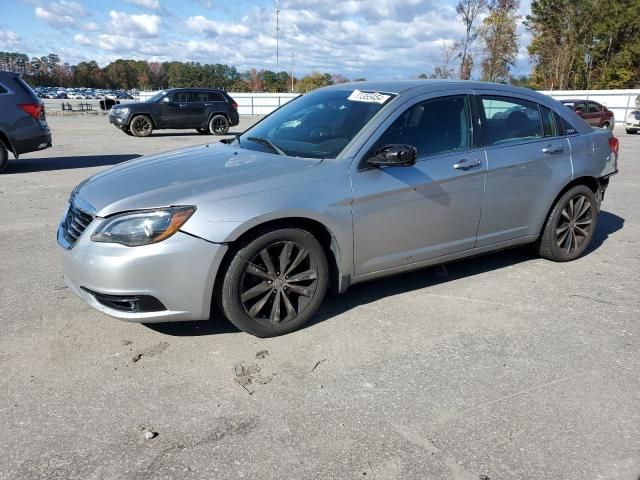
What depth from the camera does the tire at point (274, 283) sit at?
11.2ft

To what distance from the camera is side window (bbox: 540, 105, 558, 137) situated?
496 cm

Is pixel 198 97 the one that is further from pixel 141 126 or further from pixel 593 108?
pixel 593 108

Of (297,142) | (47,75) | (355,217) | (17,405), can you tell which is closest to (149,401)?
(17,405)

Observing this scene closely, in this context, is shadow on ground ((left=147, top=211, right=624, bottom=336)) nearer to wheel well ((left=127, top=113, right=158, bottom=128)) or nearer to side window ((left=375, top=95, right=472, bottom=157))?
side window ((left=375, top=95, right=472, bottom=157))

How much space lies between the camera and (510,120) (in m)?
4.75

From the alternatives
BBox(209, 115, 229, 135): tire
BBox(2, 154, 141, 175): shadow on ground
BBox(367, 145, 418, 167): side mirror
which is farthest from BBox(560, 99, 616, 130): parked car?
BBox(367, 145, 418, 167): side mirror

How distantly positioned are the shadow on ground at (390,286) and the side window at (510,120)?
121 centimetres

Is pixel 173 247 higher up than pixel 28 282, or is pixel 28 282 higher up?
pixel 173 247

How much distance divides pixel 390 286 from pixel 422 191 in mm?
967

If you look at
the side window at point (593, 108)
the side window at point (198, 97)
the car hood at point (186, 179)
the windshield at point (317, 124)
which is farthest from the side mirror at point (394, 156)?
the side window at point (593, 108)

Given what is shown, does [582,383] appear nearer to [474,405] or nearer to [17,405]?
[474,405]

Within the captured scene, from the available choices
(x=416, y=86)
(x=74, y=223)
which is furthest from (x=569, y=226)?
(x=74, y=223)

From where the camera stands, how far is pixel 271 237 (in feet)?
11.3

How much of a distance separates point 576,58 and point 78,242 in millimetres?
57290
